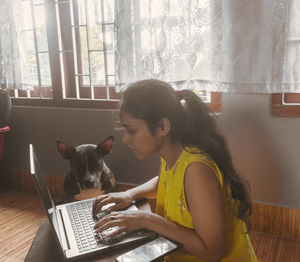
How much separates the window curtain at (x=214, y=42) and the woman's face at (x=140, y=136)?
916 millimetres

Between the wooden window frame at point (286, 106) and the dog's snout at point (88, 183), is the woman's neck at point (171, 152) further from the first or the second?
the wooden window frame at point (286, 106)

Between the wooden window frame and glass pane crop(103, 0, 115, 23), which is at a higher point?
glass pane crop(103, 0, 115, 23)

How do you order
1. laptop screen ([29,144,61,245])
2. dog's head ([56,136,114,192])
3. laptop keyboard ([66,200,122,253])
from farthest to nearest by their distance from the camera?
dog's head ([56,136,114,192]) < laptop keyboard ([66,200,122,253]) < laptop screen ([29,144,61,245])

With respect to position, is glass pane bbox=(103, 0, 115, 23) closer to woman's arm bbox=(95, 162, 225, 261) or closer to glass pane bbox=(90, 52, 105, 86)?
glass pane bbox=(90, 52, 105, 86)

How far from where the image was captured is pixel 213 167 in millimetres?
918

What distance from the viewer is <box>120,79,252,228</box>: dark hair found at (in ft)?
3.35

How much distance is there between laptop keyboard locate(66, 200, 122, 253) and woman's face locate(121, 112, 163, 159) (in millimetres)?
255

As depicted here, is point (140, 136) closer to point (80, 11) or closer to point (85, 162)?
point (85, 162)

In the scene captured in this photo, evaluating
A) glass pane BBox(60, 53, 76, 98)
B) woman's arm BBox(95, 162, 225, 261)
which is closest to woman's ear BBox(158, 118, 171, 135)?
woman's arm BBox(95, 162, 225, 261)

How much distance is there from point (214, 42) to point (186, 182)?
1.14 metres

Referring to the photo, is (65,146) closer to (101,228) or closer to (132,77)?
(132,77)

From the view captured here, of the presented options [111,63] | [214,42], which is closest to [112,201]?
[214,42]

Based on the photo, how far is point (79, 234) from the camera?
90 centimetres

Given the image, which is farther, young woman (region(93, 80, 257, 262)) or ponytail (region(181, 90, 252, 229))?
ponytail (region(181, 90, 252, 229))
